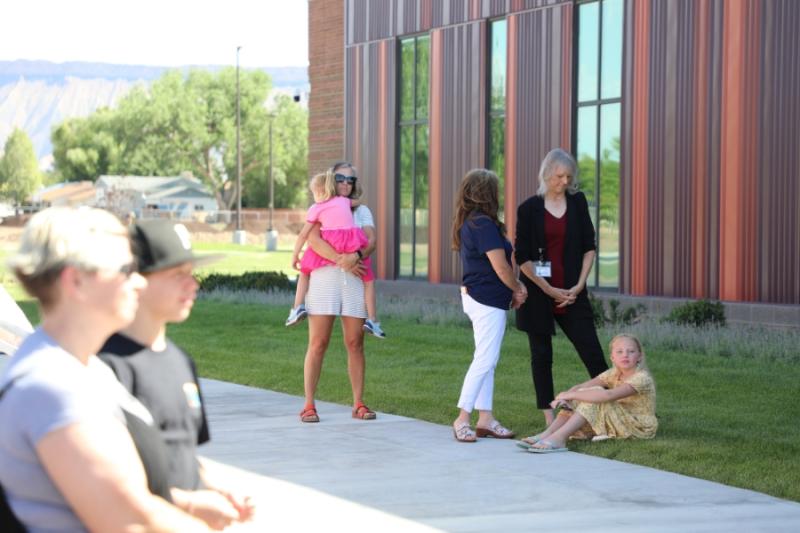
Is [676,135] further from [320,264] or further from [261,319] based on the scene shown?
[320,264]

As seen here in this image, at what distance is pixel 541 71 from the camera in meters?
23.4

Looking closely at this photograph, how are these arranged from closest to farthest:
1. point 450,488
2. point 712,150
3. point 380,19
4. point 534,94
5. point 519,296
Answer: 1. point 450,488
2. point 519,296
3. point 712,150
4. point 534,94
5. point 380,19

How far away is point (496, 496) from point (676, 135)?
13.9 meters

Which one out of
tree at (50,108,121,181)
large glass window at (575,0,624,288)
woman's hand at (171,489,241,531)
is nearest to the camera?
woman's hand at (171,489,241,531)

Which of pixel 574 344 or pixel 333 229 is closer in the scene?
pixel 574 344

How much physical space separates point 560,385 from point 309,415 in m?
3.11

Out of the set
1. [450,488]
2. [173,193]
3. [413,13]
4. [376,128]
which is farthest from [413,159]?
[173,193]

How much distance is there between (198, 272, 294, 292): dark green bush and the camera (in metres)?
27.6

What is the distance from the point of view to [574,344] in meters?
9.64

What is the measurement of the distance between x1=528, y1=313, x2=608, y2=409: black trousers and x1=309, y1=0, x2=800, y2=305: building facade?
9999mm

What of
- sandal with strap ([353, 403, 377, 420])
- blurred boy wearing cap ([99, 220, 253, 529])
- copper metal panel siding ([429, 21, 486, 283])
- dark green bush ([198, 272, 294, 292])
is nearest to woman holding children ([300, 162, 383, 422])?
sandal with strap ([353, 403, 377, 420])

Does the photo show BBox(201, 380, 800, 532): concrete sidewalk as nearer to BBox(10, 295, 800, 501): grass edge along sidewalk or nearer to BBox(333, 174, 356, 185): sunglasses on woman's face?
BBox(10, 295, 800, 501): grass edge along sidewalk

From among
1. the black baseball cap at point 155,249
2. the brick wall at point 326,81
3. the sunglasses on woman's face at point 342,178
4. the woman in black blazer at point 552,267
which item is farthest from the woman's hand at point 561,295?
the brick wall at point 326,81

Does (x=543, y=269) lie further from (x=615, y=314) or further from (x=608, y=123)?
(x=608, y=123)
